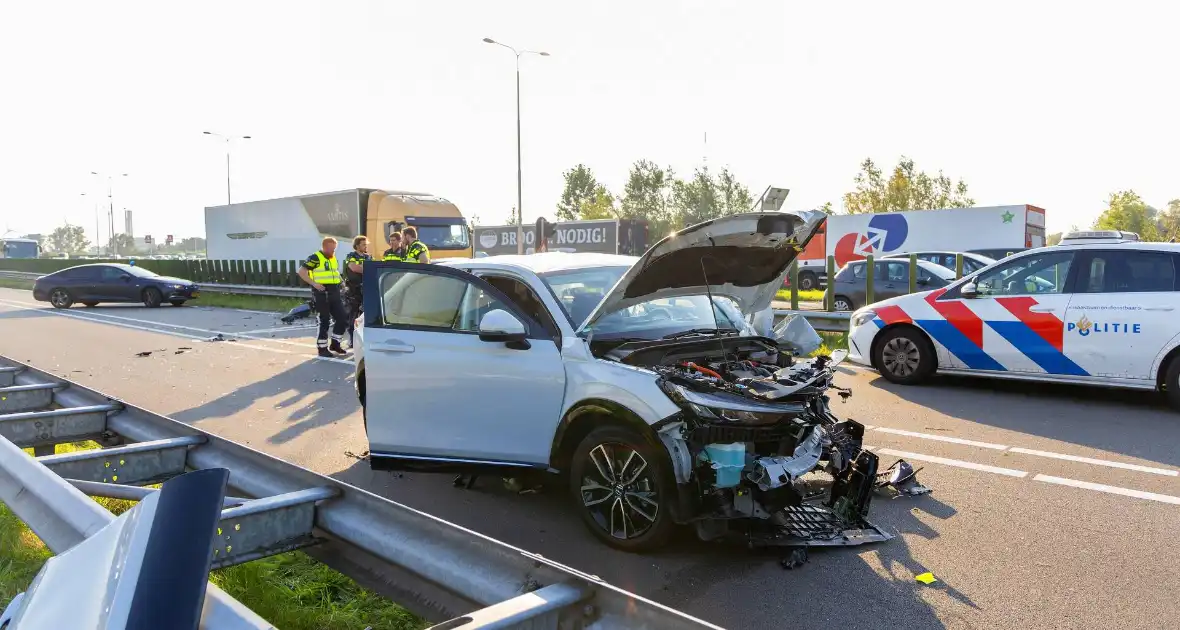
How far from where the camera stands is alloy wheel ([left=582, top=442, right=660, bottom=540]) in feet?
13.6

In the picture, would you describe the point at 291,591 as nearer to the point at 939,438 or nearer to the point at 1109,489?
the point at 1109,489

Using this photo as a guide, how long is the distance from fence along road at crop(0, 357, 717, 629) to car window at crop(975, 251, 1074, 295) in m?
7.78

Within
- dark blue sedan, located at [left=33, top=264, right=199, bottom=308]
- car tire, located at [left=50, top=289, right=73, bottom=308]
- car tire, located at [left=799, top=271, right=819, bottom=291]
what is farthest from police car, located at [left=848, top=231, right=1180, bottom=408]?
car tire, located at [left=50, top=289, right=73, bottom=308]

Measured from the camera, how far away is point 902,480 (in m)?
5.29

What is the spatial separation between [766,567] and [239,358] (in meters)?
10.0

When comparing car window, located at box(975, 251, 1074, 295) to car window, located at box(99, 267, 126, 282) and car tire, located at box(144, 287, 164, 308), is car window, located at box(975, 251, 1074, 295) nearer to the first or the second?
car tire, located at box(144, 287, 164, 308)

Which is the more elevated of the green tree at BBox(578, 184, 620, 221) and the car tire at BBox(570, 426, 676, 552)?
the green tree at BBox(578, 184, 620, 221)

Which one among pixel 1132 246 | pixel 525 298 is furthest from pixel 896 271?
pixel 525 298

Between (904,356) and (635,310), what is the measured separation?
513 centimetres

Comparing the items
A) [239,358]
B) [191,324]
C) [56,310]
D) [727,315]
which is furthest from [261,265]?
[727,315]

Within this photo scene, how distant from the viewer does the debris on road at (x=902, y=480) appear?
5.20m

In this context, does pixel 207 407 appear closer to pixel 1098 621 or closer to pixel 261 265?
pixel 1098 621

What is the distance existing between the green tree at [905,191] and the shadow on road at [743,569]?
175 ft

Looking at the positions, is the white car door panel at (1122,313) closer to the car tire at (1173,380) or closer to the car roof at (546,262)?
the car tire at (1173,380)
